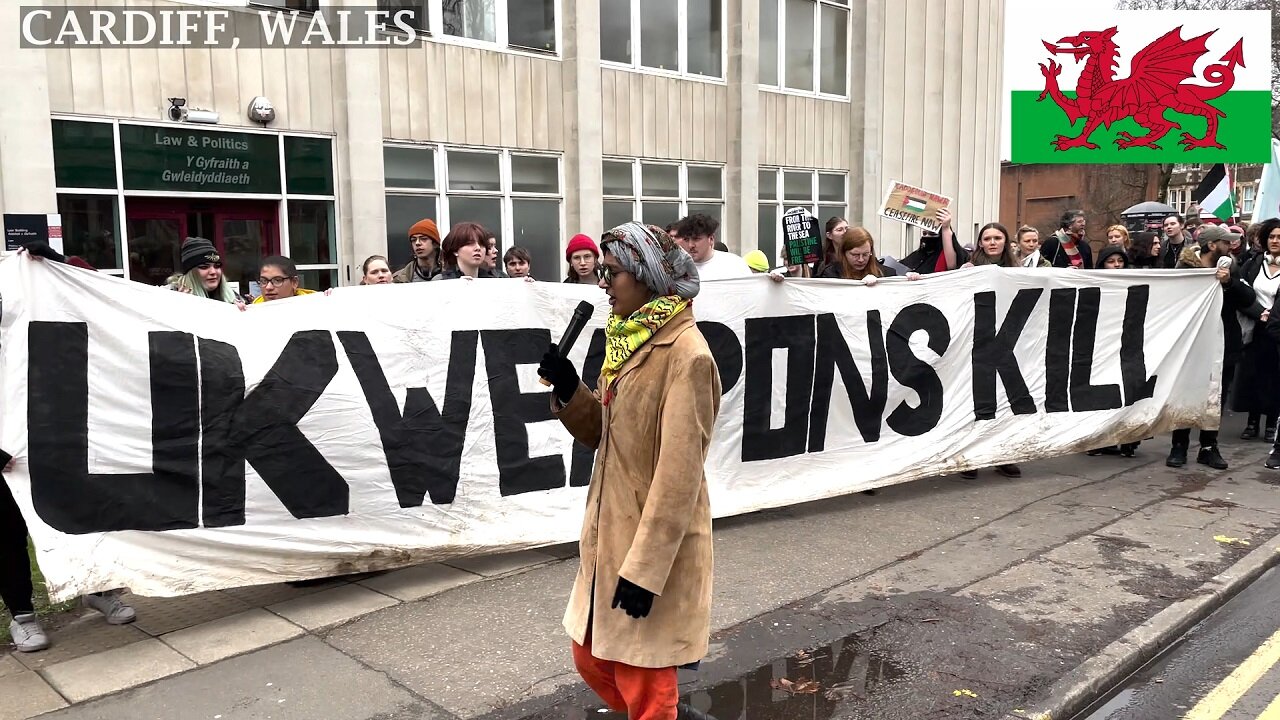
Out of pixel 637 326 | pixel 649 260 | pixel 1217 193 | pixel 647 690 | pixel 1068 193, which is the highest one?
pixel 1068 193

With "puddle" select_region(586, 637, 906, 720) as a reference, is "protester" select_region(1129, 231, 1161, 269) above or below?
above

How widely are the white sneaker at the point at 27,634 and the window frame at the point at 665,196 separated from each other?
10920mm

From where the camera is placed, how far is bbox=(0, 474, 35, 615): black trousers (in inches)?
170

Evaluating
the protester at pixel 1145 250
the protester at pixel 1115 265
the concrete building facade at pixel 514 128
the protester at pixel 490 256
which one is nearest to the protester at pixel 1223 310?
the protester at pixel 1115 265

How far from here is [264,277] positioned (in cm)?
546

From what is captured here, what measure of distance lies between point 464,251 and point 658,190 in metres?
9.61

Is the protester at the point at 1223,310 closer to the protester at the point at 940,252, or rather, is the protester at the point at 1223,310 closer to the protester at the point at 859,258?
the protester at the point at 940,252

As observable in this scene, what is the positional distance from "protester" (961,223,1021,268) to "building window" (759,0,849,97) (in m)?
10.1

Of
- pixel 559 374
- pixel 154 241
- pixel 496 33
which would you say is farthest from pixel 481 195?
pixel 559 374

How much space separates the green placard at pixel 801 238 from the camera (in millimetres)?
8773

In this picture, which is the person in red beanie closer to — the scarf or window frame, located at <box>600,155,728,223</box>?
the scarf

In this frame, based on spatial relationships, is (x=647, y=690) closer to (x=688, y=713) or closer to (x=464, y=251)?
(x=688, y=713)

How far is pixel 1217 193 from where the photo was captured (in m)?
15.8

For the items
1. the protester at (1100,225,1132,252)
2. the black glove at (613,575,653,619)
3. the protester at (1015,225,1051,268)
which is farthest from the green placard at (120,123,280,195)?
the protester at (1100,225,1132,252)
